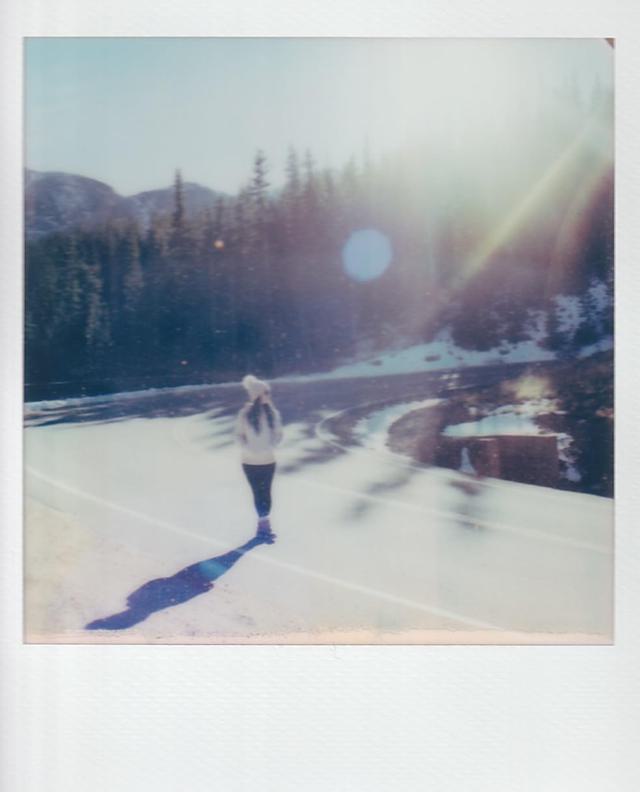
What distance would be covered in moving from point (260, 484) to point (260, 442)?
0.61 ft

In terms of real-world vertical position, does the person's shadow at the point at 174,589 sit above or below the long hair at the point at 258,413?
below

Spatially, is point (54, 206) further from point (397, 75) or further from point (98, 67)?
point (397, 75)

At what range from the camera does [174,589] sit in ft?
9.10

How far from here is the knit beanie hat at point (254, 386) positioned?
2.82 m

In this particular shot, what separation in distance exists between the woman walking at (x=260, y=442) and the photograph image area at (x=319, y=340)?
0.01m

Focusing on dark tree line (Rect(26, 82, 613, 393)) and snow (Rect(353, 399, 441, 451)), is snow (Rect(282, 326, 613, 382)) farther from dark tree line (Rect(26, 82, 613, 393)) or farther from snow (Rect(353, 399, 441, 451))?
snow (Rect(353, 399, 441, 451))

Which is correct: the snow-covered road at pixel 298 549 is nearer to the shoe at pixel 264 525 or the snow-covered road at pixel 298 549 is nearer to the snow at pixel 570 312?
the shoe at pixel 264 525

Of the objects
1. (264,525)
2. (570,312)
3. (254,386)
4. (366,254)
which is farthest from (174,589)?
(570,312)

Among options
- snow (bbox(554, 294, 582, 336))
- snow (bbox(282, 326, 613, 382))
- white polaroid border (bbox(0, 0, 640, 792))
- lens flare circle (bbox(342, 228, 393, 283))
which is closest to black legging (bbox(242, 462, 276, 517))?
snow (bbox(282, 326, 613, 382))

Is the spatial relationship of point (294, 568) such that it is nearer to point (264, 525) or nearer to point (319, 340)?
point (264, 525)

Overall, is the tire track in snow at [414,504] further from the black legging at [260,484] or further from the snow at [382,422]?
the black legging at [260,484]
